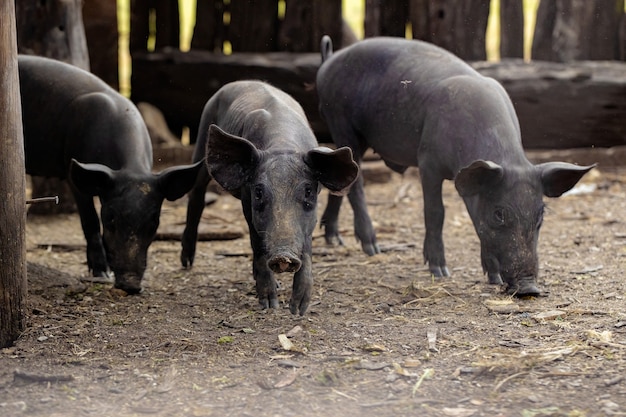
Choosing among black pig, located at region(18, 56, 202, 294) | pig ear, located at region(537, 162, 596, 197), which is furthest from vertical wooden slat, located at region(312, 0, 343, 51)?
pig ear, located at region(537, 162, 596, 197)

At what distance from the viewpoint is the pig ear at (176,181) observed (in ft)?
21.4

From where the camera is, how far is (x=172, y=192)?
6.58 m

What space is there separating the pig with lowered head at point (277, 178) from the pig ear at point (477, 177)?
0.77 m

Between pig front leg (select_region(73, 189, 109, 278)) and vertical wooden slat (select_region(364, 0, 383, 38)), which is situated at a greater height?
vertical wooden slat (select_region(364, 0, 383, 38))

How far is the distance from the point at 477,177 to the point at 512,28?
4342mm

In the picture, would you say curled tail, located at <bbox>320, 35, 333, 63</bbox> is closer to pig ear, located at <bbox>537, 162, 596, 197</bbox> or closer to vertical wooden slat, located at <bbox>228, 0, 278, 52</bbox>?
vertical wooden slat, located at <bbox>228, 0, 278, 52</bbox>

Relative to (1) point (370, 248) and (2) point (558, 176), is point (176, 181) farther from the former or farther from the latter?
(2) point (558, 176)

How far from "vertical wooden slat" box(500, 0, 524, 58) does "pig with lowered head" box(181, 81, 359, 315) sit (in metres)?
4.45

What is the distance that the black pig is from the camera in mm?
6473

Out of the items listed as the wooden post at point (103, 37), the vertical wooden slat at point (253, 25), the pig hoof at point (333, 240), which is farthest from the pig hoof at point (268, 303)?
the vertical wooden slat at point (253, 25)

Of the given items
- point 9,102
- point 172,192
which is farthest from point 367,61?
point 9,102

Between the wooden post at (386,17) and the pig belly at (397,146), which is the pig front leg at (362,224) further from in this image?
the wooden post at (386,17)

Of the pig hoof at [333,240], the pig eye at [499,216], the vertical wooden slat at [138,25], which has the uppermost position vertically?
the vertical wooden slat at [138,25]

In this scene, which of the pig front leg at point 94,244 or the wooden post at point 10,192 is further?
the pig front leg at point 94,244
